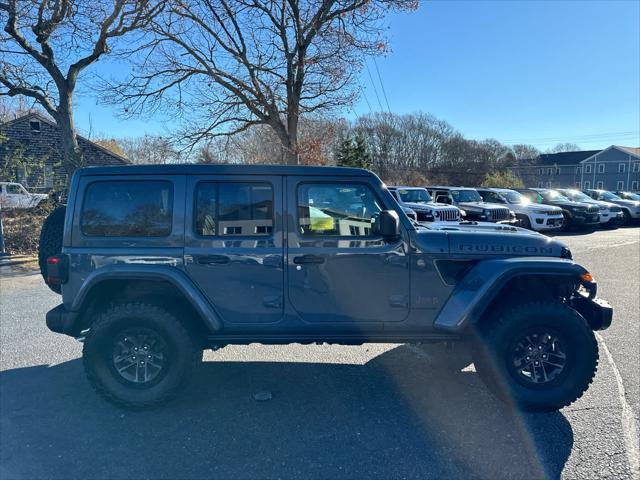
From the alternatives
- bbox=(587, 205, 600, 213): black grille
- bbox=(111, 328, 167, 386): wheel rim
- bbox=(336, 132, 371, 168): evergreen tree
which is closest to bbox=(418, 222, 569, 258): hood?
bbox=(111, 328, 167, 386): wheel rim

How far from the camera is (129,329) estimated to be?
3197 mm

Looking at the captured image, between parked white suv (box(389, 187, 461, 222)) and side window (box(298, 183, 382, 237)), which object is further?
parked white suv (box(389, 187, 461, 222))

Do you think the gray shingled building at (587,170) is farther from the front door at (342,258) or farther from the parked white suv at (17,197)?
the front door at (342,258)

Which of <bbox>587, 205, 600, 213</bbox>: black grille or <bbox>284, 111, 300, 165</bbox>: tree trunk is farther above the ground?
<bbox>284, 111, 300, 165</bbox>: tree trunk

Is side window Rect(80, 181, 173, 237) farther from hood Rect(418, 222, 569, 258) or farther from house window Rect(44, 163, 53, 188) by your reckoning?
house window Rect(44, 163, 53, 188)

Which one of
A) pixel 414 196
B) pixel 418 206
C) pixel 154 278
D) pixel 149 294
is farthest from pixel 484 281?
pixel 414 196

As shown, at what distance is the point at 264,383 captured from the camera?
3646mm

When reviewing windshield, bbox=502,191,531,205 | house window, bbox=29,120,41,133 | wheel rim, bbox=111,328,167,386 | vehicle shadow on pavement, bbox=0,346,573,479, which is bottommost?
vehicle shadow on pavement, bbox=0,346,573,479

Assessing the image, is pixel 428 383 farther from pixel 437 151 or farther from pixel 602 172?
pixel 602 172

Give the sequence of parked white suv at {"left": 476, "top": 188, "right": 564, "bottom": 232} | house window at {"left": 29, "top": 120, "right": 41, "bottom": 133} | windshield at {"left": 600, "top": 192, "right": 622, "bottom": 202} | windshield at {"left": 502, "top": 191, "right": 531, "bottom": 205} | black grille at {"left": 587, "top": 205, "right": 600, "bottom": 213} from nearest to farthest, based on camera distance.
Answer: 1. parked white suv at {"left": 476, "top": 188, "right": 564, "bottom": 232}
2. windshield at {"left": 502, "top": 191, "right": 531, "bottom": 205}
3. black grille at {"left": 587, "top": 205, "right": 600, "bottom": 213}
4. windshield at {"left": 600, "top": 192, "right": 622, "bottom": 202}
5. house window at {"left": 29, "top": 120, "right": 41, "bottom": 133}

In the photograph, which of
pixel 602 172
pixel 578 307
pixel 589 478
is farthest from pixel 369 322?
pixel 602 172

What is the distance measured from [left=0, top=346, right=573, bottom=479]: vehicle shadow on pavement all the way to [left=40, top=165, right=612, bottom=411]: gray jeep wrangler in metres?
0.29

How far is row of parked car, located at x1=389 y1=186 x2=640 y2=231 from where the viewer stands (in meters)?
13.0

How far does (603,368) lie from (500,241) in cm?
196
